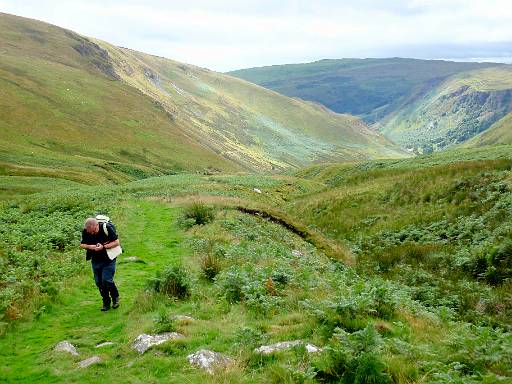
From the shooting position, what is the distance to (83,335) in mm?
11336

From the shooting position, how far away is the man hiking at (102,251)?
13.3 meters

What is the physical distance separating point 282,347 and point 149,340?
115 inches

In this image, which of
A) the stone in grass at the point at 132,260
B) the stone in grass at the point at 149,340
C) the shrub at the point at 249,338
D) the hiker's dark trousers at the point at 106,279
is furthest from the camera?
the stone in grass at the point at 132,260

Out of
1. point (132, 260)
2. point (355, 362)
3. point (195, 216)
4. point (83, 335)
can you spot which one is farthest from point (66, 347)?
point (195, 216)

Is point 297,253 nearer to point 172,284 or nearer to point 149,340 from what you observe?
point 172,284

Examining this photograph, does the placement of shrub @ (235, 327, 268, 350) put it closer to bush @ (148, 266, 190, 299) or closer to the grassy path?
the grassy path

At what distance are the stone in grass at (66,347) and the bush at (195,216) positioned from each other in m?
15.1

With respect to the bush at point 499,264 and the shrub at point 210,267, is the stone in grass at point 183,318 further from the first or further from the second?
the bush at point 499,264

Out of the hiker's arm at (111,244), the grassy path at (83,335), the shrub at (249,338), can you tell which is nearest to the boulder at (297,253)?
the grassy path at (83,335)

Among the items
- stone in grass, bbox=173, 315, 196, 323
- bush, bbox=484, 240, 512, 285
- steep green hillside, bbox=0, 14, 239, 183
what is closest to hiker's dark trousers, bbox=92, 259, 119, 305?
stone in grass, bbox=173, 315, 196, 323

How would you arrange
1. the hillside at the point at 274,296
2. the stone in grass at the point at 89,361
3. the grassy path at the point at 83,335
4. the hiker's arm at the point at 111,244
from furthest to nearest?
1. the hiker's arm at the point at 111,244
2. the stone in grass at the point at 89,361
3. the grassy path at the point at 83,335
4. the hillside at the point at 274,296

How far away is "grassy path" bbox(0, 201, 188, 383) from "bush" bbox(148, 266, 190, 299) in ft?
3.12

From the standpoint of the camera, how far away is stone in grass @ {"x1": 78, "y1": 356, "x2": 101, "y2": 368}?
9367mm

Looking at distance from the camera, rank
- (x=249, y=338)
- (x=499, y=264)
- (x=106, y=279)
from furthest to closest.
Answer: (x=499, y=264) → (x=106, y=279) → (x=249, y=338)
